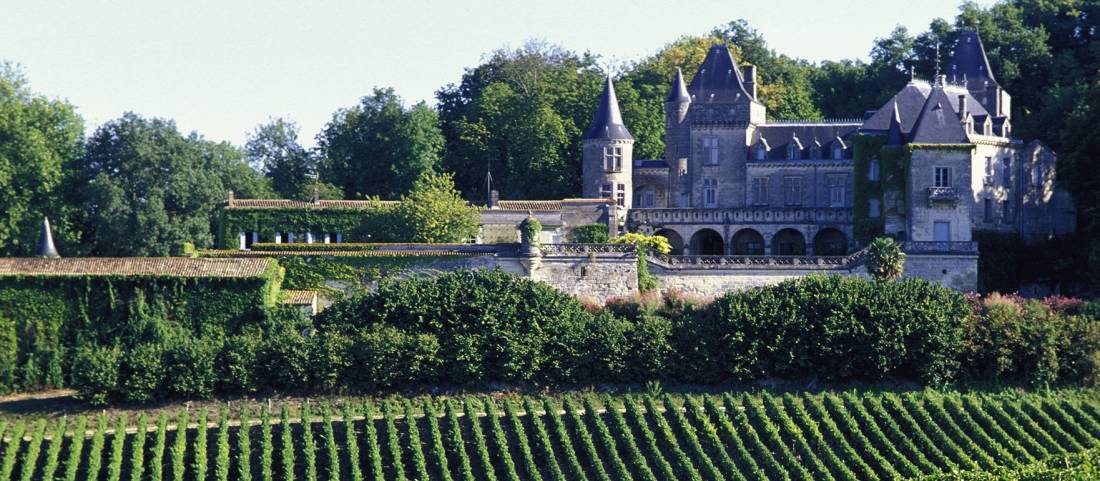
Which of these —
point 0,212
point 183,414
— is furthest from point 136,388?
point 0,212

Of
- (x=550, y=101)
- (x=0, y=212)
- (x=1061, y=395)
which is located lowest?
(x=1061, y=395)

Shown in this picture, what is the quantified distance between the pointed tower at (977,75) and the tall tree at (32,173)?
31696mm

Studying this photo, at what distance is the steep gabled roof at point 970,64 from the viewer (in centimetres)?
6400

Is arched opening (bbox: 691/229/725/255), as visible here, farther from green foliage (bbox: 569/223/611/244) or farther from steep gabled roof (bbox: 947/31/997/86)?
steep gabled roof (bbox: 947/31/997/86)

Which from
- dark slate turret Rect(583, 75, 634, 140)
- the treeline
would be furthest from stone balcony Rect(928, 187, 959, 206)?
dark slate turret Rect(583, 75, 634, 140)

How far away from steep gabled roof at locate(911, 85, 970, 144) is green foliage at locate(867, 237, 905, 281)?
13.0 feet

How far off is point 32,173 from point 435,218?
1545cm

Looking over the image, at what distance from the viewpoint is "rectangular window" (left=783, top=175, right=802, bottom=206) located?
63.1m

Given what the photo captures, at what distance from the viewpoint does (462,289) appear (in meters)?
46.9

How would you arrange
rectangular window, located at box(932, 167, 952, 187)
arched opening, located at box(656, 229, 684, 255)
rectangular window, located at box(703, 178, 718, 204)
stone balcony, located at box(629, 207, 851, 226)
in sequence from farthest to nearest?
rectangular window, located at box(703, 178, 718, 204), arched opening, located at box(656, 229, 684, 255), stone balcony, located at box(629, 207, 851, 226), rectangular window, located at box(932, 167, 952, 187)

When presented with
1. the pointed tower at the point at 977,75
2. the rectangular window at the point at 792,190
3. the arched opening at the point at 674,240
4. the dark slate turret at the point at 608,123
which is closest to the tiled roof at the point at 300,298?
the dark slate turret at the point at 608,123

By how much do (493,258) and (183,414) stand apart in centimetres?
1624

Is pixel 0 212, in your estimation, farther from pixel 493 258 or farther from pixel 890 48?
pixel 890 48

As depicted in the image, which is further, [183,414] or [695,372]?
[695,372]
